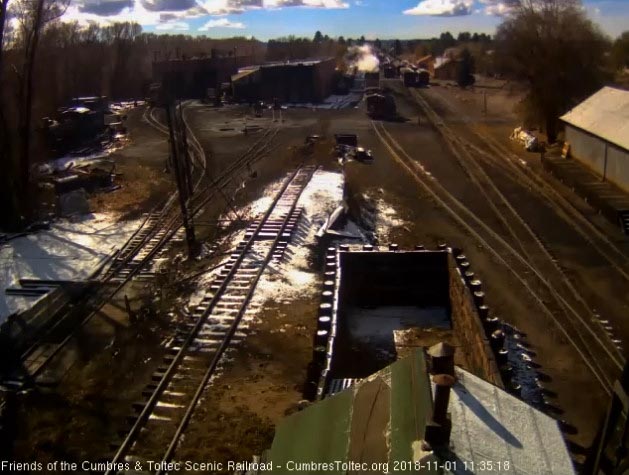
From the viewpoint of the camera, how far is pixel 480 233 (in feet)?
66.5

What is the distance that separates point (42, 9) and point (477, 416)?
80.3ft

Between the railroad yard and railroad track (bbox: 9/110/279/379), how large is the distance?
0.06 metres

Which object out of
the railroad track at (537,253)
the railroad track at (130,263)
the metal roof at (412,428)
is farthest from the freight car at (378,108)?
the metal roof at (412,428)

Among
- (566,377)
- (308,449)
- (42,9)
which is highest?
(42,9)

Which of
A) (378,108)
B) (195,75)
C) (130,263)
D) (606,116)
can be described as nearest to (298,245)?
(130,263)

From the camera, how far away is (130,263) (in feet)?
60.6

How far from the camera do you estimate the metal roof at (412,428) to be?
3791 millimetres

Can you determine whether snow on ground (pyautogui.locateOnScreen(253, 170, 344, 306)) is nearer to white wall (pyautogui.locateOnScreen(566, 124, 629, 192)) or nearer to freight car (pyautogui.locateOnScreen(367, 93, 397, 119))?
white wall (pyautogui.locateOnScreen(566, 124, 629, 192))

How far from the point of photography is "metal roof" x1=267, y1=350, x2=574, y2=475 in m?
3.79

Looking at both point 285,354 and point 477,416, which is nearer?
point 477,416

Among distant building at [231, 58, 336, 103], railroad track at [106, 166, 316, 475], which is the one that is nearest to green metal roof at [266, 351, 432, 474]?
railroad track at [106, 166, 316, 475]

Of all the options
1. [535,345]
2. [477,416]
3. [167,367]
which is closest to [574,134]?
[535,345]

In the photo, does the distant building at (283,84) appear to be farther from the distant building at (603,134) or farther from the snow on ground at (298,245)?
the distant building at (603,134)

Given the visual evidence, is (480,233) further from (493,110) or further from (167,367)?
(493,110)
